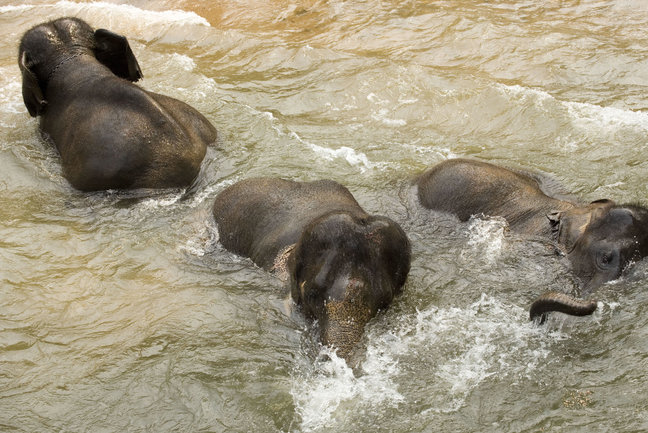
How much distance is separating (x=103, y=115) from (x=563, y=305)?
4.64 meters

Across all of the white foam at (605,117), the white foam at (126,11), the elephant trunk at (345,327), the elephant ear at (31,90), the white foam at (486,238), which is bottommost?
the white foam at (605,117)

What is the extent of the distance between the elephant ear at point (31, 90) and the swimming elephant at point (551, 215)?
3.86 meters

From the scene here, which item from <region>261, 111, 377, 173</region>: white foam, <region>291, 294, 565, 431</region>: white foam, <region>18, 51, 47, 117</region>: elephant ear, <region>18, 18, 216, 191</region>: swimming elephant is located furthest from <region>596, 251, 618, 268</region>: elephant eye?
<region>18, 51, 47, 117</region>: elephant ear

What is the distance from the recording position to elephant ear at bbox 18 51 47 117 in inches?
305

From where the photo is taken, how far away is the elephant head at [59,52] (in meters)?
7.91

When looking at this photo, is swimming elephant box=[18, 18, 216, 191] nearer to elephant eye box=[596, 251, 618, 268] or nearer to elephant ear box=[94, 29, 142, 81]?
elephant ear box=[94, 29, 142, 81]

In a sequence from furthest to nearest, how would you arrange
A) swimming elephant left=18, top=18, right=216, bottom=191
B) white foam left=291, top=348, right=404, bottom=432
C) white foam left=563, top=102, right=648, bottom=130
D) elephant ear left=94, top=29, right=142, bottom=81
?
elephant ear left=94, top=29, right=142, bottom=81, white foam left=563, top=102, right=648, bottom=130, swimming elephant left=18, top=18, right=216, bottom=191, white foam left=291, top=348, right=404, bottom=432

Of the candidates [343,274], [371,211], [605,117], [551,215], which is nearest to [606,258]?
[551,215]

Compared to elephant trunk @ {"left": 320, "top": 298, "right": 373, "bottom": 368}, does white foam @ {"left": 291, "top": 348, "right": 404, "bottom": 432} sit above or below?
below

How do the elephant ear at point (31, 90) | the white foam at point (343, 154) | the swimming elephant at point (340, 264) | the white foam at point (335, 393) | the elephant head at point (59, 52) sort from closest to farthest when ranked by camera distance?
the white foam at point (335, 393)
the swimming elephant at point (340, 264)
the white foam at point (343, 154)
the elephant ear at point (31, 90)
the elephant head at point (59, 52)

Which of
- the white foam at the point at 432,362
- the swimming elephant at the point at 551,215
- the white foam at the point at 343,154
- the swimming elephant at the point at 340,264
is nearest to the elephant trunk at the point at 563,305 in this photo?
the swimming elephant at the point at 551,215

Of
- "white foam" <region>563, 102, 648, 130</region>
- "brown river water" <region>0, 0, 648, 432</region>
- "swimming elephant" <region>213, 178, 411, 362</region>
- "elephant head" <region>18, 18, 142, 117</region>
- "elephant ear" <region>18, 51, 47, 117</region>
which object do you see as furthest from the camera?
"elephant head" <region>18, 18, 142, 117</region>

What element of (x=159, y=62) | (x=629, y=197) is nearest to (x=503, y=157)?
(x=629, y=197)

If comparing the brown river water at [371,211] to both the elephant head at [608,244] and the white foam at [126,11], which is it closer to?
the elephant head at [608,244]
